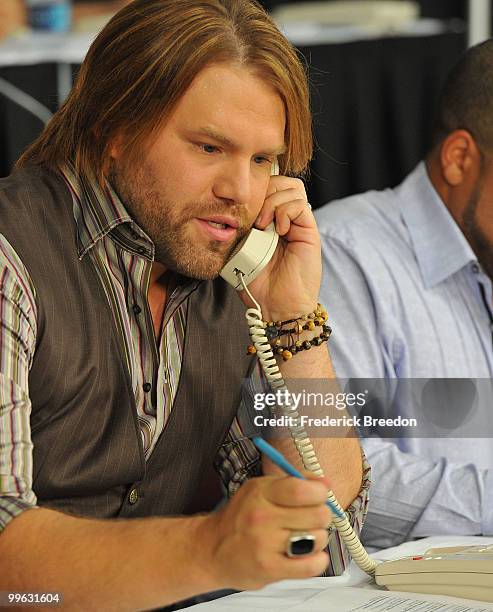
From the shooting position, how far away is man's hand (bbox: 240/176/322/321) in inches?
60.2

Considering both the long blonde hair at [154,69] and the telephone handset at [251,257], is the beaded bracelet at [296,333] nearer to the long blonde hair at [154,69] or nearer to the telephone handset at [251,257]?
the telephone handset at [251,257]

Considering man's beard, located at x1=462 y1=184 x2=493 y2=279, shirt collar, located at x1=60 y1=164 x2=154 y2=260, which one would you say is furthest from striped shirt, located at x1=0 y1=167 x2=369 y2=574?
man's beard, located at x1=462 y1=184 x2=493 y2=279

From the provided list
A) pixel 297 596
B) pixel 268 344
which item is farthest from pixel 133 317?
pixel 297 596

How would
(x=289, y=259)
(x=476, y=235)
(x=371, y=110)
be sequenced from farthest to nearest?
(x=371, y=110) → (x=476, y=235) → (x=289, y=259)

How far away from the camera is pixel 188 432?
4.73 ft

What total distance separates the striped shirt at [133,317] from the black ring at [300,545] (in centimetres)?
41

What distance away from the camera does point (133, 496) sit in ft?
4.55

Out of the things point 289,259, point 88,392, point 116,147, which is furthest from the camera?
point 289,259

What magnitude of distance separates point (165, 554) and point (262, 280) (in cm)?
66

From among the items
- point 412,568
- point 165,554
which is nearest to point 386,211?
point 412,568

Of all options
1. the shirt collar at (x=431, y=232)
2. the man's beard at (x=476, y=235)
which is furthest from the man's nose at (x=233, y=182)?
the man's beard at (x=476, y=235)

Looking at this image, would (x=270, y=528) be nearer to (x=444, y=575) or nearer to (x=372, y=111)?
(x=444, y=575)

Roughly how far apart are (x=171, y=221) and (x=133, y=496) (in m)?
0.38

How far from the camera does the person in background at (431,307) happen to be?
159cm
